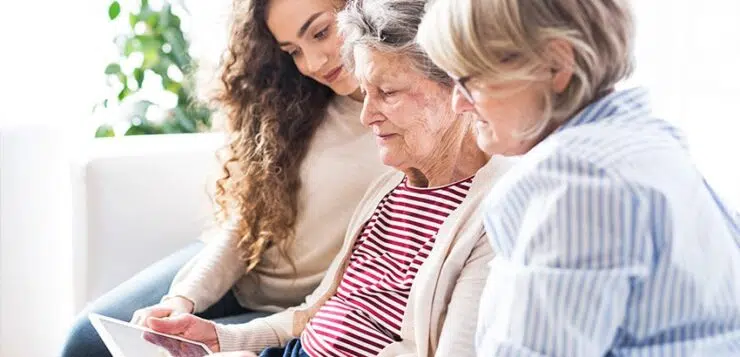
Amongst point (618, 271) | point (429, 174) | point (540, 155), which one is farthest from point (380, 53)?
point (618, 271)

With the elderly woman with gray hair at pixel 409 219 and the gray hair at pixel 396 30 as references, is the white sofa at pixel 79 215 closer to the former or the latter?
the elderly woman with gray hair at pixel 409 219

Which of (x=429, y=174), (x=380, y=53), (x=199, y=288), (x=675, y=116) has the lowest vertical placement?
(x=675, y=116)

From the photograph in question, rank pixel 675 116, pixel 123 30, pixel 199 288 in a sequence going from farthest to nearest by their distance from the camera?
pixel 123 30
pixel 675 116
pixel 199 288

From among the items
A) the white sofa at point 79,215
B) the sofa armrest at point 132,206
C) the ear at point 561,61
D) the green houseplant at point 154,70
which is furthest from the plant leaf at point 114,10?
the ear at point 561,61

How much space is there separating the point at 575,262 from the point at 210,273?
1050mm

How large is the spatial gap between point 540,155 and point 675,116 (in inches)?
55.1

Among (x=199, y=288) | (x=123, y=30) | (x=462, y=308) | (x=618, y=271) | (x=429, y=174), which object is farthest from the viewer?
(x=123, y=30)

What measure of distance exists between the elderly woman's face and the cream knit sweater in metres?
0.36

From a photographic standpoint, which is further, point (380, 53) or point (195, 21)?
point (195, 21)

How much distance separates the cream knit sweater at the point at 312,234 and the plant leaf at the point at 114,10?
1.20 meters

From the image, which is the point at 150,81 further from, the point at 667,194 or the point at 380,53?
the point at 667,194

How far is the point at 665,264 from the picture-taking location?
92 centimetres

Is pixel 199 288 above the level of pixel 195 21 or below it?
below

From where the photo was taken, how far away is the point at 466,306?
1.30m
